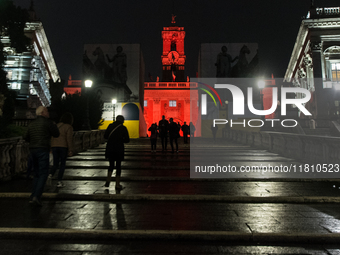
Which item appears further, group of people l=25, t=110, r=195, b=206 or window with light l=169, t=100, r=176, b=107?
window with light l=169, t=100, r=176, b=107

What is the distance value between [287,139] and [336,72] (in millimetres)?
29156

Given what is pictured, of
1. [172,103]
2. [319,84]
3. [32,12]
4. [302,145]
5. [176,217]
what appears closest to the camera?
[176,217]

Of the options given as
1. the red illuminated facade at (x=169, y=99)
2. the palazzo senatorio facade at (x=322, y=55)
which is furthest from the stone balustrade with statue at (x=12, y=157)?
the red illuminated facade at (x=169, y=99)

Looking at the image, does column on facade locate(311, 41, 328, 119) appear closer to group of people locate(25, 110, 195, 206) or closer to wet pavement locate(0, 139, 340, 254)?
wet pavement locate(0, 139, 340, 254)

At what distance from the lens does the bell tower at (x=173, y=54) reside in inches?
2540

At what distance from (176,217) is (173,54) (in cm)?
6358

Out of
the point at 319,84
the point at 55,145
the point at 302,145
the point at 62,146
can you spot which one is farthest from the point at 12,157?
the point at 319,84

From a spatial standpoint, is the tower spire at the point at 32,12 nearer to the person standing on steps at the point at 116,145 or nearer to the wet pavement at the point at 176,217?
the wet pavement at the point at 176,217

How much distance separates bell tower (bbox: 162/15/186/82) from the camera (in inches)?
2540

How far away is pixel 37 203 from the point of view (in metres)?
5.18

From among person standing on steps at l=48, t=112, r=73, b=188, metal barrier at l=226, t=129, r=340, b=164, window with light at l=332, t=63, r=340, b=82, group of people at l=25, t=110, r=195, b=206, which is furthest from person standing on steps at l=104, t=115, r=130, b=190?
window with light at l=332, t=63, r=340, b=82

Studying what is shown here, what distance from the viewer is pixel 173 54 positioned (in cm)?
6531

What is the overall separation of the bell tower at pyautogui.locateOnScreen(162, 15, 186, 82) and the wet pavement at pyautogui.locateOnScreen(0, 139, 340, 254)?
57947mm

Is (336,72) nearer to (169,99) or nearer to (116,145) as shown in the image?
(169,99)
